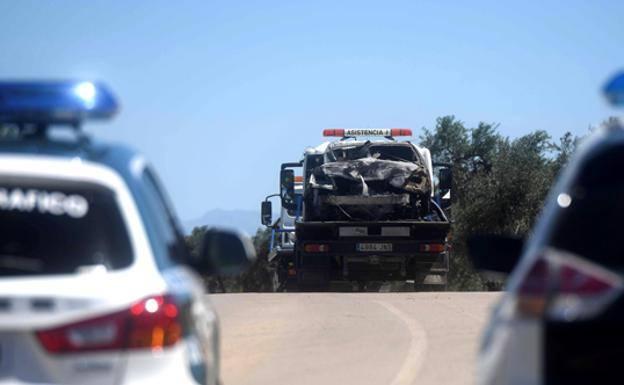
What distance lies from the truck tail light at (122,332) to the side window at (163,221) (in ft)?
1.09

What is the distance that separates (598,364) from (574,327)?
0.14 meters

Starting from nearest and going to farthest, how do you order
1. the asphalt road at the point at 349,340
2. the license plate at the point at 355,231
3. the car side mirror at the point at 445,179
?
the asphalt road at the point at 349,340
the license plate at the point at 355,231
the car side mirror at the point at 445,179

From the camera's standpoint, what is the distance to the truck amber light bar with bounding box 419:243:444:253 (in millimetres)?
22875

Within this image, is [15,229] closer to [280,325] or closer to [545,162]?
[280,325]

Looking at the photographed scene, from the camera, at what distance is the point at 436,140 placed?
51.2 m

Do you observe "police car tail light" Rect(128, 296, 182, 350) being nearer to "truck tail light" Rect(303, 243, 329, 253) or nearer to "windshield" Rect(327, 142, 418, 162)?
"truck tail light" Rect(303, 243, 329, 253)

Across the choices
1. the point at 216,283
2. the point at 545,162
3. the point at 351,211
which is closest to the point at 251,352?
the point at 351,211

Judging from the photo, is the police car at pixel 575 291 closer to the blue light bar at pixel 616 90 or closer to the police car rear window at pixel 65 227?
the blue light bar at pixel 616 90

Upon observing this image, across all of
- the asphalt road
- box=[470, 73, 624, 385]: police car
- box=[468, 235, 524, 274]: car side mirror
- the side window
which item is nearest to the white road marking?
the asphalt road

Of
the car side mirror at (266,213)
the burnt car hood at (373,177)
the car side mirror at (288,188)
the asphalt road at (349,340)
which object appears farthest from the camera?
the car side mirror at (266,213)

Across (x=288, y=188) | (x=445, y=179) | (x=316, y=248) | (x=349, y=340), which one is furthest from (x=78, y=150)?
(x=288, y=188)

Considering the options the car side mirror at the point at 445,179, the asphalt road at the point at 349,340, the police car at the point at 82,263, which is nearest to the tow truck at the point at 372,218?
the car side mirror at the point at 445,179

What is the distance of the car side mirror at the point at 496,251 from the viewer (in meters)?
5.54

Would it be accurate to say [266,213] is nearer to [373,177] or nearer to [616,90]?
[373,177]
